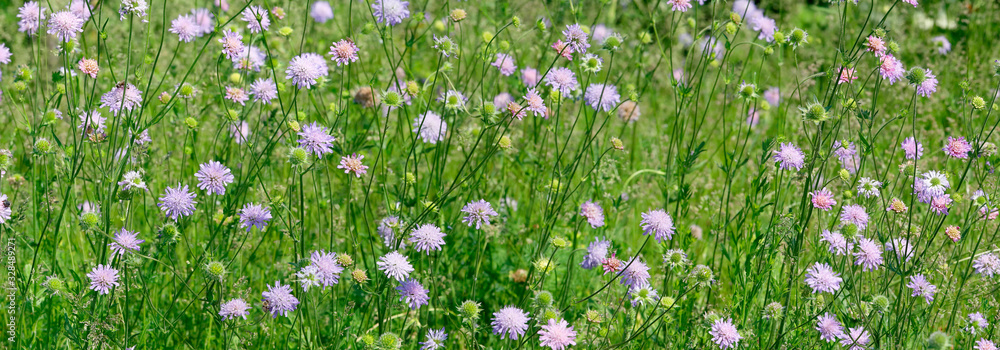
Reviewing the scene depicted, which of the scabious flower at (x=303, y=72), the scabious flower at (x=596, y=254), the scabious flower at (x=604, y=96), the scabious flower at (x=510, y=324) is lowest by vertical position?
the scabious flower at (x=510, y=324)

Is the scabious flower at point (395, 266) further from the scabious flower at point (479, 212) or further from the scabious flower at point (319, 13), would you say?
the scabious flower at point (319, 13)

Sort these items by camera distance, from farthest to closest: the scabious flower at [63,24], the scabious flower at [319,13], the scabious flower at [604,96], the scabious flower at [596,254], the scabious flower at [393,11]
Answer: the scabious flower at [319,13], the scabious flower at [604,96], the scabious flower at [393,11], the scabious flower at [596,254], the scabious flower at [63,24]

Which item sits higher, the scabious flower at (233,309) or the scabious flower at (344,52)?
the scabious flower at (344,52)

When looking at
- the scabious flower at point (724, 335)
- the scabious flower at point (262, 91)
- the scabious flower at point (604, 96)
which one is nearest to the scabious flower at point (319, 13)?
the scabious flower at point (262, 91)

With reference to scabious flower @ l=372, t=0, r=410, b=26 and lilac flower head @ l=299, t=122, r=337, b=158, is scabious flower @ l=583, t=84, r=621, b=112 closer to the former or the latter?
scabious flower @ l=372, t=0, r=410, b=26

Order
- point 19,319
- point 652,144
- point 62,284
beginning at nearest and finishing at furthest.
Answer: point 62,284
point 19,319
point 652,144

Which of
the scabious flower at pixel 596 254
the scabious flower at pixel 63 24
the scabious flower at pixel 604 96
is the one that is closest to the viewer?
the scabious flower at pixel 63 24

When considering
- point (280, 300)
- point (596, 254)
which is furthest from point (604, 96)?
point (280, 300)

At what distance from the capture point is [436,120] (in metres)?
2.91

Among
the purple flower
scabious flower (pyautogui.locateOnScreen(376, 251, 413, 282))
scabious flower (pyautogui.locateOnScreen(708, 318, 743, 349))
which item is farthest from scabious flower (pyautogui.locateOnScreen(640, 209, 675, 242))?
the purple flower

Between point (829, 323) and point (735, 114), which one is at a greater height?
point (735, 114)

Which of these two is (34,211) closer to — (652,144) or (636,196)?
(636,196)

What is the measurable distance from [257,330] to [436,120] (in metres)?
0.94

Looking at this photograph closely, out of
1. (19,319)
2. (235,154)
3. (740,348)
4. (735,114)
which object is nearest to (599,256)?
(740,348)
